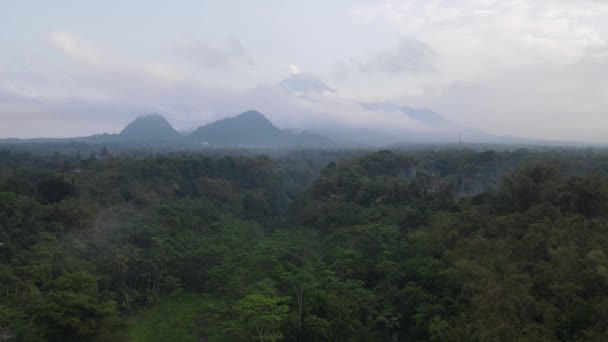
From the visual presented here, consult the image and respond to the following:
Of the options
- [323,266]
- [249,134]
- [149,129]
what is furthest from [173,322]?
[149,129]

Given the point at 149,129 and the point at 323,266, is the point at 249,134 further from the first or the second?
the point at 323,266

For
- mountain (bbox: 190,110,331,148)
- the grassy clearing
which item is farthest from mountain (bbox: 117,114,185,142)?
the grassy clearing

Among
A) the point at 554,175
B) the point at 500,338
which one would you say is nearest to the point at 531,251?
the point at 500,338

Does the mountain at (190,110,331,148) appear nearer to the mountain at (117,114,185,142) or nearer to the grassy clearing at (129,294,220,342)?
the mountain at (117,114,185,142)

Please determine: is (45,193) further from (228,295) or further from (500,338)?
(500,338)

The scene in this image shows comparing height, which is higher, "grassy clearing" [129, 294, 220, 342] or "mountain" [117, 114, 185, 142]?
"mountain" [117, 114, 185, 142]

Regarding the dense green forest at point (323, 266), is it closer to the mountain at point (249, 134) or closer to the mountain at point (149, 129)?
the mountain at point (249, 134)
